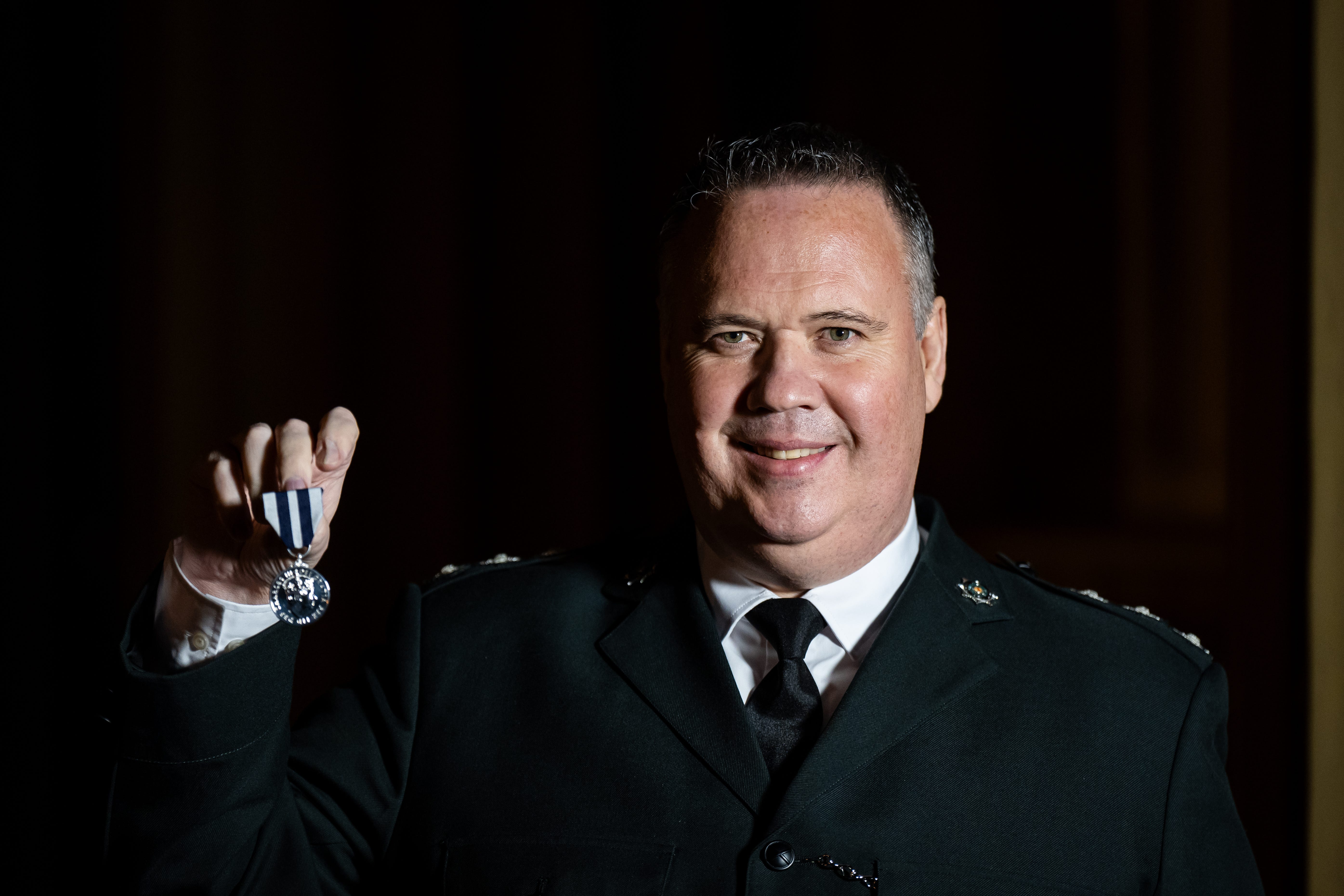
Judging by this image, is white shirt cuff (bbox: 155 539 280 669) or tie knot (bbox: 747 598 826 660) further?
tie knot (bbox: 747 598 826 660)

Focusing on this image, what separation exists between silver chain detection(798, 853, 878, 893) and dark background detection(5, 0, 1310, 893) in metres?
1.70

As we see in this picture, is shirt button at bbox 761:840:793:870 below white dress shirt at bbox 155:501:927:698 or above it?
below

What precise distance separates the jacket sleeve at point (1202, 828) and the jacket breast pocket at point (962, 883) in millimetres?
106

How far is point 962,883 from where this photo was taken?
1.33m

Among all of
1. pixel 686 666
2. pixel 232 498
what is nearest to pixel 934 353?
pixel 686 666

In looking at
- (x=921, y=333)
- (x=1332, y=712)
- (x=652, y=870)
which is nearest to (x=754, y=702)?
(x=652, y=870)

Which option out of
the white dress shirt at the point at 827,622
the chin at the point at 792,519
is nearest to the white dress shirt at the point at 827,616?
the white dress shirt at the point at 827,622

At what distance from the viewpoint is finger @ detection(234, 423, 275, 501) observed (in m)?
1.18

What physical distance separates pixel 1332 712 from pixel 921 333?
3.13 ft

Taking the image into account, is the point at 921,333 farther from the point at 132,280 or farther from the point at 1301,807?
the point at 132,280

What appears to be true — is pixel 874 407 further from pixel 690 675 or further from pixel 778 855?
pixel 778 855

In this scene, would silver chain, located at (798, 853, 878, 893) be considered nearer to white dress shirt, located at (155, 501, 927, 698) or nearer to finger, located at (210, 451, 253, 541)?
white dress shirt, located at (155, 501, 927, 698)

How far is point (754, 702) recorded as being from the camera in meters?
1.46

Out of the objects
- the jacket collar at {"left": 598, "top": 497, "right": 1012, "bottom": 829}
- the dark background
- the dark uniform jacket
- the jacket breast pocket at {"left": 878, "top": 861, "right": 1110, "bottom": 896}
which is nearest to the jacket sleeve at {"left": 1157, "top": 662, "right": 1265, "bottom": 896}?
the dark uniform jacket
